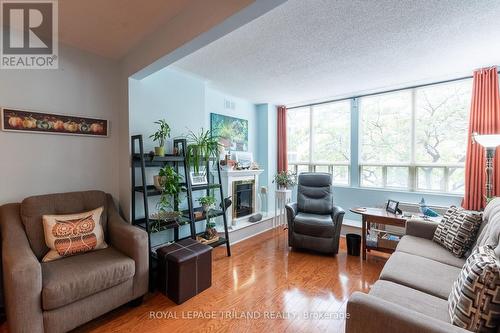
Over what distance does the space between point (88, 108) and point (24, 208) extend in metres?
1.11

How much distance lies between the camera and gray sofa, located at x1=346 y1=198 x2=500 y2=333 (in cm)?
101

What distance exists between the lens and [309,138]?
4633mm

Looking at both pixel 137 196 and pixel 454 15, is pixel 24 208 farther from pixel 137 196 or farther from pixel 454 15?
pixel 454 15

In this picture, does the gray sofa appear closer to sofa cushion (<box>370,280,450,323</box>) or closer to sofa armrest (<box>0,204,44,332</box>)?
sofa cushion (<box>370,280,450,323</box>)

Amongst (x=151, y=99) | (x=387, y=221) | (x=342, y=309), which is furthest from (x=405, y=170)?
(x=151, y=99)

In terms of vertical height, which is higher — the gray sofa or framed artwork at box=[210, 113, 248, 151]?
framed artwork at box=[210, 113, 248, 151]

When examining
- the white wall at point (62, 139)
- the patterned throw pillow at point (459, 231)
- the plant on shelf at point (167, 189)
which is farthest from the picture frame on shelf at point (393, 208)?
the white wall at point (62, 139)

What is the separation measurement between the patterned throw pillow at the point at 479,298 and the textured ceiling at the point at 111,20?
234 centimetres

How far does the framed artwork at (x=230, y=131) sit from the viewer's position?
3770 millimetres

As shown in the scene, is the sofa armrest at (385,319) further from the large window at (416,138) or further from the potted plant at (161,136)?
the large window at (416,138)

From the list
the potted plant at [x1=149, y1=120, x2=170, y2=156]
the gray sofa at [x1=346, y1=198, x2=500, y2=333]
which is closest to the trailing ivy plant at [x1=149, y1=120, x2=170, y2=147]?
the potted plant at [x1=149, y1=120, x2=170, y2=156]

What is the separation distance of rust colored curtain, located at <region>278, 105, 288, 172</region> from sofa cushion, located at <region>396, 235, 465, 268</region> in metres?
2.72

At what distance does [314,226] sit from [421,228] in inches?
45.0

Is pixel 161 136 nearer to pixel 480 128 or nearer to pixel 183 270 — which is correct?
pixel 183 270
